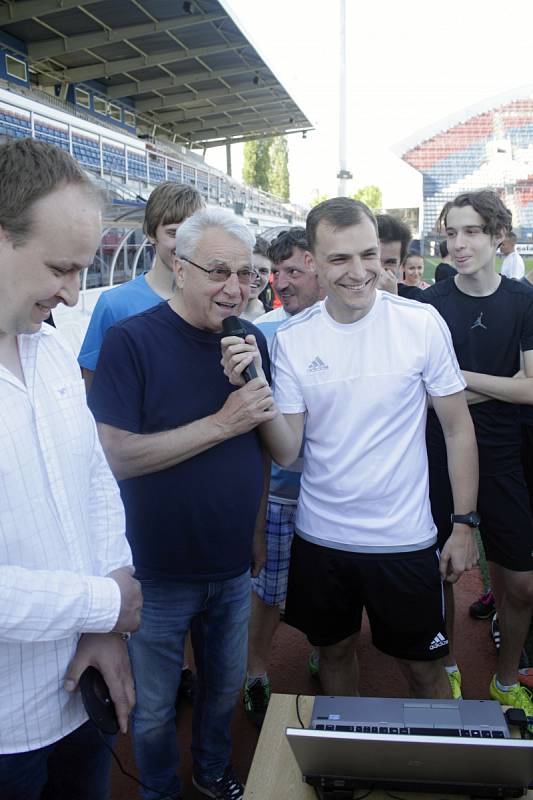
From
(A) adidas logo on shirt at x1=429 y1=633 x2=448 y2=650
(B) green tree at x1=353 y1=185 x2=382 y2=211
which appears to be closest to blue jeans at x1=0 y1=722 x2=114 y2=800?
(A) adidas logo on shirt at x1=429 y1=633 x2=448 y2=650

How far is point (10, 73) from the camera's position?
1925 centimetres

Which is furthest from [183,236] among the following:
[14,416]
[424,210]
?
[424,210]

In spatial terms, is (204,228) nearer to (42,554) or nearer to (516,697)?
(42,554)

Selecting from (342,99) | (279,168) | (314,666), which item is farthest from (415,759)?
(279,168)

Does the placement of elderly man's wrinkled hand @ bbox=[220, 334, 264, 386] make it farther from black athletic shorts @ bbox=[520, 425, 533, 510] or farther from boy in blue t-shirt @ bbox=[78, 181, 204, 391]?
black athletic shorts @ bbox=[520, 425, 533, 510]

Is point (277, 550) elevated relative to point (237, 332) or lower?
lower

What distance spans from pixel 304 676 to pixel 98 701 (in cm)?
204

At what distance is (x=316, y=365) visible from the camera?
2.16m

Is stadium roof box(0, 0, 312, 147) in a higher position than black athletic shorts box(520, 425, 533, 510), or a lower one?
higher

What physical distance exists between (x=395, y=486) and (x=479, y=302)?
106 centimetres

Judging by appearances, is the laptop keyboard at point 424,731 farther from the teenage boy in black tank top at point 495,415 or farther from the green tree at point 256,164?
the green tree at point 256,164

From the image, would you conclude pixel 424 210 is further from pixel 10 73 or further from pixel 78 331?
pixel 78 331

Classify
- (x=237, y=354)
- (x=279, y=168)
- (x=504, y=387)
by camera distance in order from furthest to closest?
(x=279, y=168) → (x=504, y=387) → (x=237, y=354)

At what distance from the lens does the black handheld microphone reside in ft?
6.23
